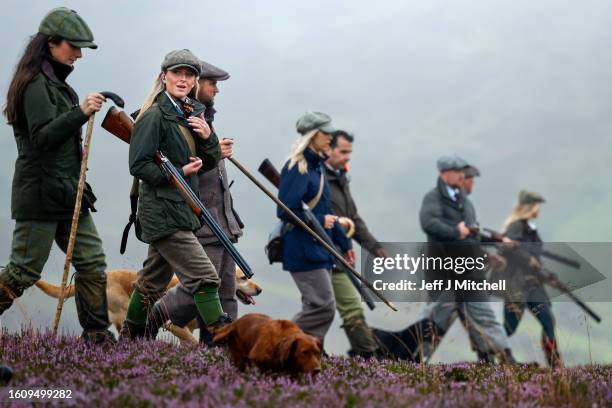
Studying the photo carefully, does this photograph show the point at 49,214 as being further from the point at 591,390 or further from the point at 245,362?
the point at 591,390

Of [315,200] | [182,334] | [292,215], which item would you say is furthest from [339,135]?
[182,334]

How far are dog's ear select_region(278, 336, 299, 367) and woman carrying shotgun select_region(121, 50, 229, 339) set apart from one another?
5.85 feet

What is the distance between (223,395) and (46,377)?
67.9 inches

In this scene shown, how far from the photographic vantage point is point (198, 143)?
957 cm

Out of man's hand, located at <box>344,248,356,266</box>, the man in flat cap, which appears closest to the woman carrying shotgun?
man's hand, located at <box>344,248,356,266</box>

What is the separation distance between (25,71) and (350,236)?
535 cm

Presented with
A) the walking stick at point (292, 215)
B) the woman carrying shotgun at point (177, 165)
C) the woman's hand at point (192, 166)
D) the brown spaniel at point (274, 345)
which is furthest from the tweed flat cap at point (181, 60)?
the brown spaniel at point (274, 345)

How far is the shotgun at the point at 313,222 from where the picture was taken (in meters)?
12.2

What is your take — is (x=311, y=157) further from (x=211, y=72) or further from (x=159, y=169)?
(x=159, y=169)

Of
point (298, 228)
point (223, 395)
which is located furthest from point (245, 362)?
point (298, 228)

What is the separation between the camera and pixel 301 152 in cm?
1239

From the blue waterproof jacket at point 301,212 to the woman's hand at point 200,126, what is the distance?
2.68 m

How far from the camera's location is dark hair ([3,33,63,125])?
30.8 feet

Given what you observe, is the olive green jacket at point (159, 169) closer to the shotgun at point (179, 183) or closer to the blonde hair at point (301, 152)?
the shotgun at point (179, 183)
